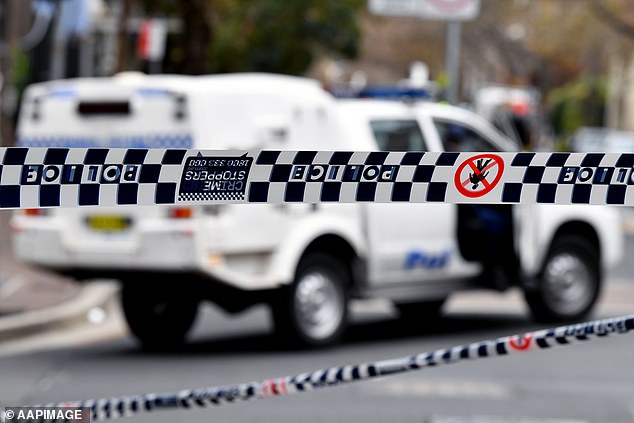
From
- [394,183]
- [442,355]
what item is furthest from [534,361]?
[394,183]

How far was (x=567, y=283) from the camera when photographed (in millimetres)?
13523

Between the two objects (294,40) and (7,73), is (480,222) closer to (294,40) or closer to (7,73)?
(7,73)

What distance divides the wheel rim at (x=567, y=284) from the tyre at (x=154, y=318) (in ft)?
10.1

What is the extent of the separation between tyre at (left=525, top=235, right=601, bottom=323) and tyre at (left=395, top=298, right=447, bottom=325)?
949mm

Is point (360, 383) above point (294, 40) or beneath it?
beneath

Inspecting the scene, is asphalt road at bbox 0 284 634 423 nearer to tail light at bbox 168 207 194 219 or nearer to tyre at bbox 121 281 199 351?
tyre at bbox 121 281 199 351

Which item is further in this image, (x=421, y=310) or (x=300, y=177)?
(x=421, y=310)

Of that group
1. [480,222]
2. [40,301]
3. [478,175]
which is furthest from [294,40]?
[478,175]

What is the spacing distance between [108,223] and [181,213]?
2.34 ft

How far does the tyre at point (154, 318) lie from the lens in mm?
12266

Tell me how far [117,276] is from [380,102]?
256 cm

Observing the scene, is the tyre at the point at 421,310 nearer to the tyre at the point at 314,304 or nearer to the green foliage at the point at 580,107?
the tyre at the point at 314,304

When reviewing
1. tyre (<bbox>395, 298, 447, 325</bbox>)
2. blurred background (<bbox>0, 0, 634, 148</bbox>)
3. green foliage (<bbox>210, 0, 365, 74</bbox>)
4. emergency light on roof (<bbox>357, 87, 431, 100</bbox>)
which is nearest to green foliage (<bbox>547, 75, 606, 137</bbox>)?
blurred background (<bbox>0, 0, 634, 148</bbox>)

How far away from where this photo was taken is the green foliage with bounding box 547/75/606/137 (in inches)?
3295
